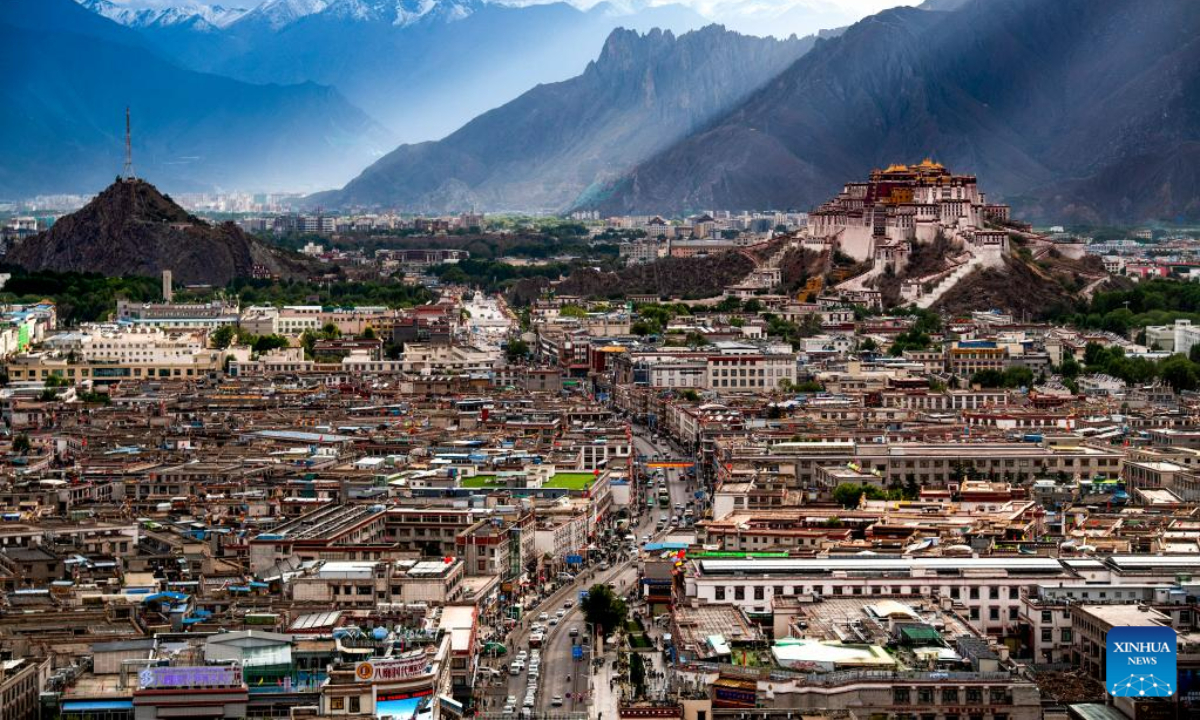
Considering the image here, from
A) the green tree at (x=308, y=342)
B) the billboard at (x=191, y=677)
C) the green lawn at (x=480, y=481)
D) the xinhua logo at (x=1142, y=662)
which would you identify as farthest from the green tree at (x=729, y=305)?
the billboard at (x=191, y=677)

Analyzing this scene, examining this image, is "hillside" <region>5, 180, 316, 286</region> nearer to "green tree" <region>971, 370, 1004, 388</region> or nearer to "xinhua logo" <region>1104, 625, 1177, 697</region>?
"green tree" <region>971, 370, 1004, 388</region>

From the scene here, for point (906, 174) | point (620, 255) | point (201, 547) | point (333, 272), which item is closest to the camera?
point (201, 547)

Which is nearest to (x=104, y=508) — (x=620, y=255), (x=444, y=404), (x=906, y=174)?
(x=444, y=404)

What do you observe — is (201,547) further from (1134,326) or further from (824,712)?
(1134,326)

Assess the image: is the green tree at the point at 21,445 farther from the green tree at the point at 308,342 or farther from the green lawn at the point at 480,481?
the green tree at the point at 308,342

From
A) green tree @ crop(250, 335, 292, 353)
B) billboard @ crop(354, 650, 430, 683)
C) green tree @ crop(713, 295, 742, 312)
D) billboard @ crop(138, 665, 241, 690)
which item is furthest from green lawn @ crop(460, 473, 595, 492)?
green tree @ crop(713, 295, 742, 312)
